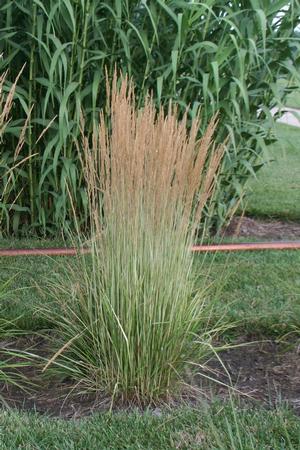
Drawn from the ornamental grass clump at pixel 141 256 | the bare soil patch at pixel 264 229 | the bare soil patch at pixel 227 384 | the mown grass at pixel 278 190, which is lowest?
the mown grass at pixel 278 190

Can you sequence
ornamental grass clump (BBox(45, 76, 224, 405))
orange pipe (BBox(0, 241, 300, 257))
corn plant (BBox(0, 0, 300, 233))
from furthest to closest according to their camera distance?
orange pipe (BBox(0, 241, 300, 257)) < corn plant (BBox(0, 0, 300, 233)) < ornamental grass clump (BBox(45, 76, 224, 405))

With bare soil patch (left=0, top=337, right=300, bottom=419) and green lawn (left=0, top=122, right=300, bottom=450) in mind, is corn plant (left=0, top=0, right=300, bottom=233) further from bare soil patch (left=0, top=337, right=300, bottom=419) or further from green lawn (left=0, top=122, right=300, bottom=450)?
bare soil patch (left=0, top=337, right=300, bottom=419)

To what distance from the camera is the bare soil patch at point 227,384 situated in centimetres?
289

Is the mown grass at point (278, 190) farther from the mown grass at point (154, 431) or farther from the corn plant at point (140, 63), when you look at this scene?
the mown grass at point (154, 431)

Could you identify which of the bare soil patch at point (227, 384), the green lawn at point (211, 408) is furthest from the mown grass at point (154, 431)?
the bare soil patch at point (227, 384)

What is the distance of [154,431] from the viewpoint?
2502 millimetres

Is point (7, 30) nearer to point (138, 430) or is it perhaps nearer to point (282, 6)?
point (282, 6)

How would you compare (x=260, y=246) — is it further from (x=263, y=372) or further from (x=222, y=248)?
(x=263, y=372)

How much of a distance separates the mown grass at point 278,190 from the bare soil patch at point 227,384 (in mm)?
1706

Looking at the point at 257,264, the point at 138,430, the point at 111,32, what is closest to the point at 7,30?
the point at 111,32

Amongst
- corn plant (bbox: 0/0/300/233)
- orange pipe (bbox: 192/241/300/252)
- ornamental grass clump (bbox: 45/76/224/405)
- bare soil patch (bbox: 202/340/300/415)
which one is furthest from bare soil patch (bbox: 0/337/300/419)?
orange pipe (bbox: 192/241/300/252)

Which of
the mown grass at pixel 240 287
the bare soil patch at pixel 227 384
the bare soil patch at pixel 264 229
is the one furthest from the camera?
the bare soil patch at pixel 264 229

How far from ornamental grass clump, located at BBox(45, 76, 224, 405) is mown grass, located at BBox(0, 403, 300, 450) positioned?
0.25 meters

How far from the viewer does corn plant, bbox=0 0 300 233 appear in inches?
169
